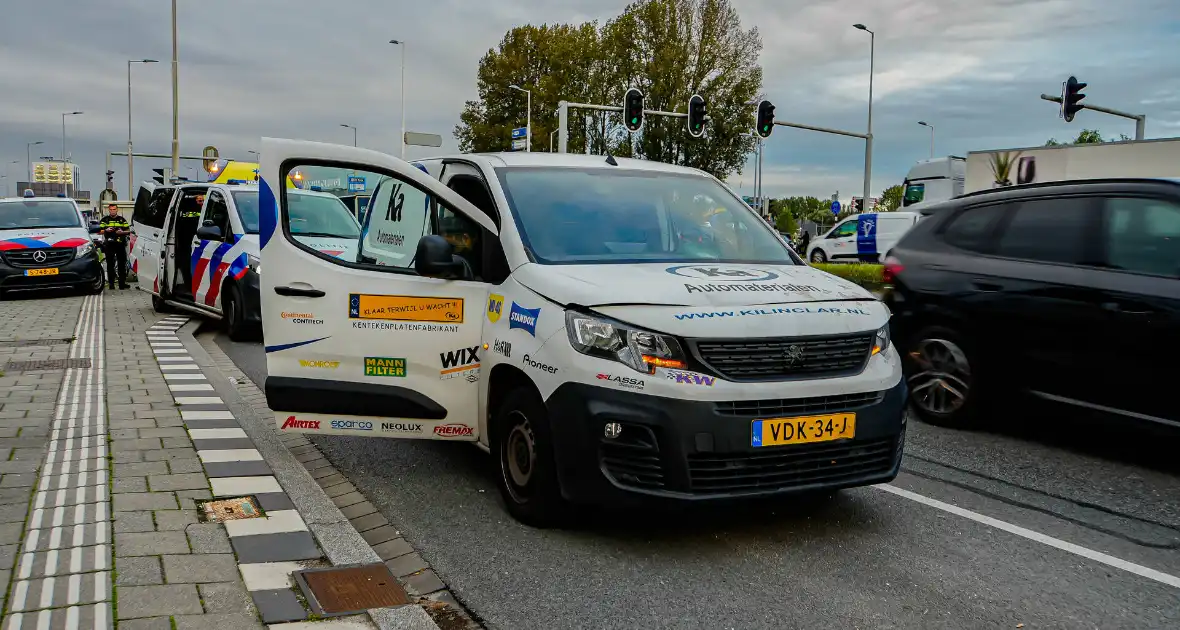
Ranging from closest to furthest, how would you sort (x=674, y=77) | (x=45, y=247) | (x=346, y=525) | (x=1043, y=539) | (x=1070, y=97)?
(x=1043, y=539)
(x=346, y=525)
(x=45, y=247)
(x=1070, y=97)
(x=674, y=77)

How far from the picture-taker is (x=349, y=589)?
3.91 metres

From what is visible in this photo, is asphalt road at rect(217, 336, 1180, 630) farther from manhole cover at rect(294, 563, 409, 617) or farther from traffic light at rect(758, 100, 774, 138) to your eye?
traffic light at rect(758, 100, 774, 138)

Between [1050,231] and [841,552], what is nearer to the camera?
[841,552]

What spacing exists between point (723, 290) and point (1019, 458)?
113 inches

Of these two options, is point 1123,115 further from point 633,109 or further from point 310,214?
point 310,214

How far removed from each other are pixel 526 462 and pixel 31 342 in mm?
9065

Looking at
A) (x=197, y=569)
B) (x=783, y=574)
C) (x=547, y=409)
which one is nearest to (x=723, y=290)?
(x=547, y=409)

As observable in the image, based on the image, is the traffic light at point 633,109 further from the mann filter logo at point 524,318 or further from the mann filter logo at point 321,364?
the mann filter logo at point 524,318

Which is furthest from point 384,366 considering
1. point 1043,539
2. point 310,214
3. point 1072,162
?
point 1072,162

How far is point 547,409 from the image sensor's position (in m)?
4.35

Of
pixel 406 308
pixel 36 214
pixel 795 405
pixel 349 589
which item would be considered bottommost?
pixel 349 589

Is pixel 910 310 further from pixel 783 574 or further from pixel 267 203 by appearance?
pixel 267 203

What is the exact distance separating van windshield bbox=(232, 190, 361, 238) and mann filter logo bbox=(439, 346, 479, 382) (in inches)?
41.9

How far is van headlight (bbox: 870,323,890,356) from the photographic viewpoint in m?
4.60
